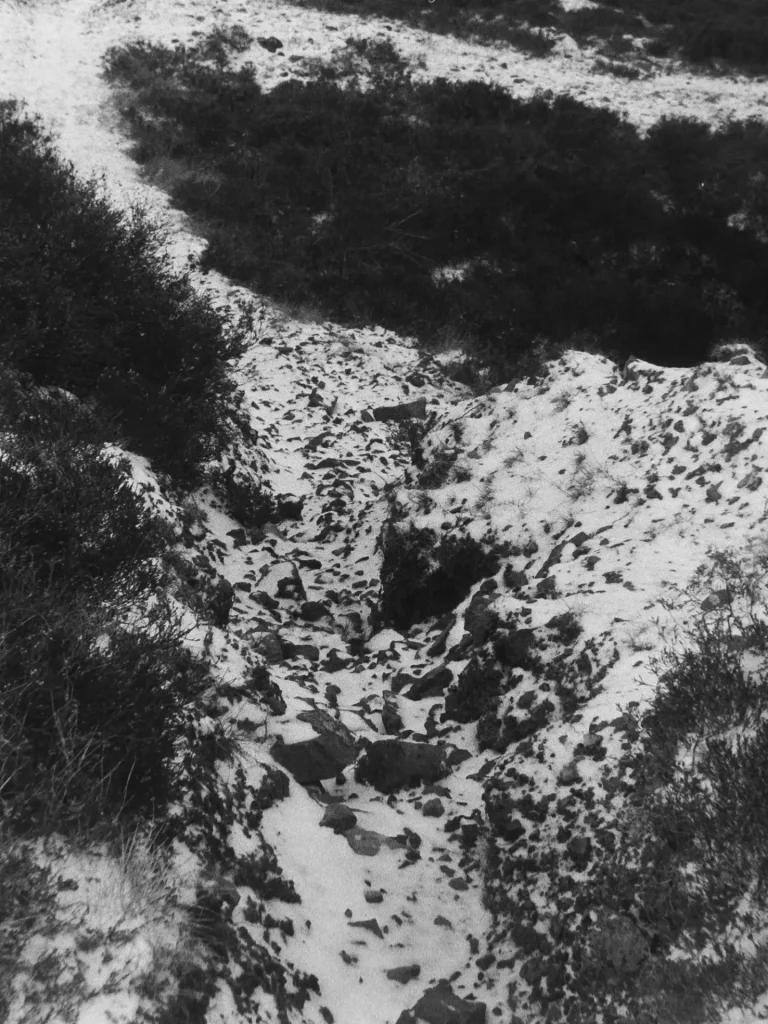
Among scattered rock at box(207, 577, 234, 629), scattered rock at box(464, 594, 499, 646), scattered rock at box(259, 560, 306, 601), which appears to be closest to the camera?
scattered rock at box(464, 594, 499, 646)

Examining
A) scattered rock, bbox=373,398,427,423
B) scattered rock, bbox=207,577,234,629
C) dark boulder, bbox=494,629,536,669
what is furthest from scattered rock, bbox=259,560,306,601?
scattered rock, bbox=373,398,427,423

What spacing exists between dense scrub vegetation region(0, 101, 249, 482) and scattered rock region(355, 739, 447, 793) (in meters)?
2.94

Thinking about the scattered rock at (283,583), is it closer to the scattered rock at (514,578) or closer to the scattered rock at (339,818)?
the scattered rock at (514,578)

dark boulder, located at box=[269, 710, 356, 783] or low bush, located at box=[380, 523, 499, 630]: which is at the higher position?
dark boulder, located at box=[269, 710, 356, 783]

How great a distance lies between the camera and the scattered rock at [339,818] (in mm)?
3861

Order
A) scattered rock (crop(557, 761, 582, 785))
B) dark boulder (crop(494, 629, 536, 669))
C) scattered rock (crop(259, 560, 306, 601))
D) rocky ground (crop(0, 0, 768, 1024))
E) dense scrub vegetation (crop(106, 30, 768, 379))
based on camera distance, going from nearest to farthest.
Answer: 1. rocky ground (crop(0, 0, 768, 1024))
2. scattered rock (crop(557, 761, 582, 785))
3. dark boulder (crop(494, 629, 536, 669))
4. scattered rock (crop(259, 560, 306, 601))
5. dense scrub vegetation (crop(106, 30, 768, 379))

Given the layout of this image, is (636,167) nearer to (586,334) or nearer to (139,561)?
(586,334)

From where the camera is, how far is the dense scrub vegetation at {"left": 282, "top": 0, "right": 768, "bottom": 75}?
1904 centimetres

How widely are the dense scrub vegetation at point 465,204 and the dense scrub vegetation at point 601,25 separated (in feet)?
13.0

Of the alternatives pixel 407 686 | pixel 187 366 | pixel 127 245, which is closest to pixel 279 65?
pixel 127 245

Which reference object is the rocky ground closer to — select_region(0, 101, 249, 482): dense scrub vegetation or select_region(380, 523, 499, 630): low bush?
select_region(380, 523, 499, 630): low bush

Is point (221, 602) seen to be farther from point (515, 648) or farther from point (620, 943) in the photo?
point (620, 943)

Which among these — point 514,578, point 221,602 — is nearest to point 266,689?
point 221,602

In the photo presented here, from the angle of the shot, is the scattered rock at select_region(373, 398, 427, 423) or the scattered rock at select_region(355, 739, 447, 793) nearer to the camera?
the scattered rock at select_region(355, 739, 447, 793)
